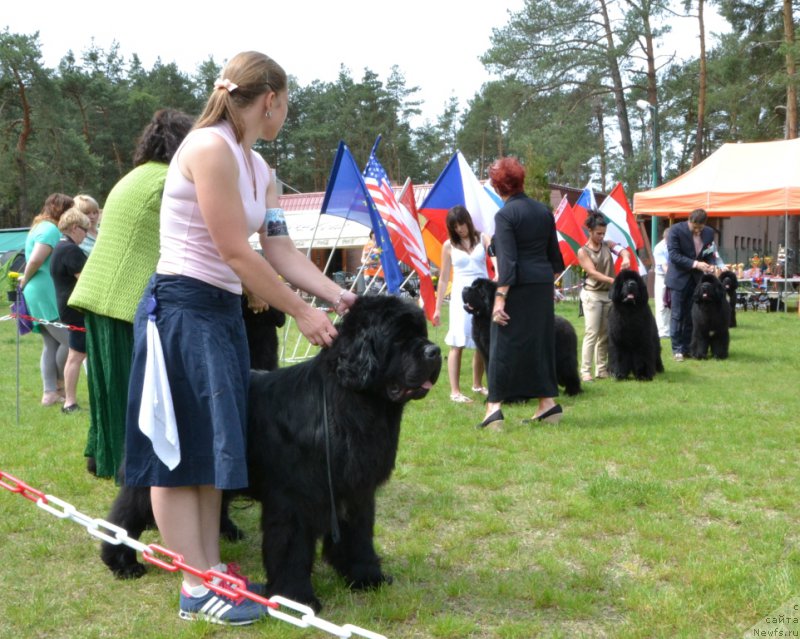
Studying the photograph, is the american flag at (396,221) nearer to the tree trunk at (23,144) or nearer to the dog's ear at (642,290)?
the dog's ear at (642,290)

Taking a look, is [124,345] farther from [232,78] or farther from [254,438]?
[232,78]

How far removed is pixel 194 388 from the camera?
296 cm

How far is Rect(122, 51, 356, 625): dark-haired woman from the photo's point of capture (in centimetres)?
280

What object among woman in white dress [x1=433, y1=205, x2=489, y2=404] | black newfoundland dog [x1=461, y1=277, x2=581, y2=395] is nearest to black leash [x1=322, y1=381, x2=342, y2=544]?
black newfoundland dog [x1=461, y1=277, x2=581, y2=395]

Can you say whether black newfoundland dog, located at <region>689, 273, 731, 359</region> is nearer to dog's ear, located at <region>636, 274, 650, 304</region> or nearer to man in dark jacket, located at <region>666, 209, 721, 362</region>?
man in dark jacket, located at <region>666, 209, 721, 362</region>

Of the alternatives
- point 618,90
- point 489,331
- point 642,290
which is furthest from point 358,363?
point 618,90

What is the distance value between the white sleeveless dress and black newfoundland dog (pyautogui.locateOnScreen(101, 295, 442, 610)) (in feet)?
16.7

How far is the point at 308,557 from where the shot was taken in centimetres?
314

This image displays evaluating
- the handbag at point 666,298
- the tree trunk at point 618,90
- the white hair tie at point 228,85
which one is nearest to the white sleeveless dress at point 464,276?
the white hair tie at point 228,85

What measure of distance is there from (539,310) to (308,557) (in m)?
3.84

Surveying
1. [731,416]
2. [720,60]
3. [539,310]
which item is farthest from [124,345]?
[720,60]

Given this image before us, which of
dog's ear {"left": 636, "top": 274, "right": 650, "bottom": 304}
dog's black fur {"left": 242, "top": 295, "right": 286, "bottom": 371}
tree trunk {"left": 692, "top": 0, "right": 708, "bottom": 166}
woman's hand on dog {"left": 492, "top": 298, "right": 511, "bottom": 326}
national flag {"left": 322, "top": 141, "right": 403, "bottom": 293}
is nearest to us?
dog's black fur {"left": 242, "top": 295, "right": 286, "bottom": 371}

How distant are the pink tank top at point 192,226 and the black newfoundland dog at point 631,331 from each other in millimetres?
6987

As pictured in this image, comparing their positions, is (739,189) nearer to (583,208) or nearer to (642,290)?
(583,208)
